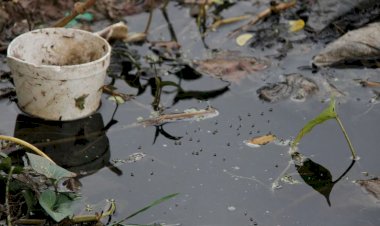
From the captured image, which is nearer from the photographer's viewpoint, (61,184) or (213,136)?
(61,184)

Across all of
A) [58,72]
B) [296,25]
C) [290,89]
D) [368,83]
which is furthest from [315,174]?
[296,25]

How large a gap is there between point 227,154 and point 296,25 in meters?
1.73

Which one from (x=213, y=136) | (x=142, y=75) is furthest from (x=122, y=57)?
(x=213, y=136)

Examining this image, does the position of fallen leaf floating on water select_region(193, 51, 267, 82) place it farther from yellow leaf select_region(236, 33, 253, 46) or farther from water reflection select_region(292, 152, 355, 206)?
water reflection select_region(292, 152, 355, 206)

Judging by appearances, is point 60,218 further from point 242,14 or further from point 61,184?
point 242,14

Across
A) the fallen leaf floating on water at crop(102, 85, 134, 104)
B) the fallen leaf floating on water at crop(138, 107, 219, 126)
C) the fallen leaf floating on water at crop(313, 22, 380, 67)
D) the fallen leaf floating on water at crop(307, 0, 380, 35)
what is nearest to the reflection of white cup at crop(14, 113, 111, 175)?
the fallen leaf floating on water at crop(102, 85, 134, 104)

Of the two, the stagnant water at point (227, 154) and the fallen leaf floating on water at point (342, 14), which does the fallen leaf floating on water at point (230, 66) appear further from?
the fallen leaf floating on water at point (342, 14)

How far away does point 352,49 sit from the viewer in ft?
14.0

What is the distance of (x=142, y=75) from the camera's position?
4105 mm

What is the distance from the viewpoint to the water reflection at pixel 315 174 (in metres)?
3.14

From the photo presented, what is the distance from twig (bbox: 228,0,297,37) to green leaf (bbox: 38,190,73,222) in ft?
7.80

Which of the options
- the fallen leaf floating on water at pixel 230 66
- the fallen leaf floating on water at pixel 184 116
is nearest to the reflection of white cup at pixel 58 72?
the fallen leaf floating on water at pixel 184 116

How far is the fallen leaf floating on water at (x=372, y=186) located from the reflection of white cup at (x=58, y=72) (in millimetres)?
1562

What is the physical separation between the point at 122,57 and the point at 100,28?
529 mm
